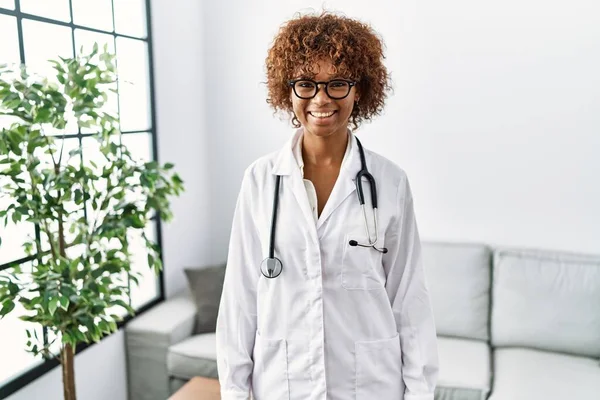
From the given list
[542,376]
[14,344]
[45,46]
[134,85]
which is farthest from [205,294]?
[542,376]

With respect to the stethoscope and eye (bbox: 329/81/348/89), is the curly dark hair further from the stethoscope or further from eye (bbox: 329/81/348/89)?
the stethoscope

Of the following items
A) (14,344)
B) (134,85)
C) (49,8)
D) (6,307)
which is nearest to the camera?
(6,307)

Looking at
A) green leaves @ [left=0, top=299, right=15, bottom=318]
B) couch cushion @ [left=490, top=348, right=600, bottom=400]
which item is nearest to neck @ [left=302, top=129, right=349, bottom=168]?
green leaves @ [left=0, top=299, right=15, bottom=318]

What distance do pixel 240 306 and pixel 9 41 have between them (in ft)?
4.35

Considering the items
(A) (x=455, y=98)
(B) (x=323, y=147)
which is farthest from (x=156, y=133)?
(B) (x=323, y=147)

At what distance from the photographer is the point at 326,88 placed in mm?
1145

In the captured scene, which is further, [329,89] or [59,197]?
[59,197]

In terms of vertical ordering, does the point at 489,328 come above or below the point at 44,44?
below

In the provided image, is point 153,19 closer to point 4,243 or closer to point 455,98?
point 4,243

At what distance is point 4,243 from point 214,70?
5.55ft

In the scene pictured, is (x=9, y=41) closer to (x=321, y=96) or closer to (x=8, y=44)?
(x=8, y=44)

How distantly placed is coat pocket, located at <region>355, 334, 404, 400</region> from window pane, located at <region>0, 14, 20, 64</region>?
1.51 metres

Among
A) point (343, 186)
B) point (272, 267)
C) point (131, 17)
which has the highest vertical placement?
point (131, 17)

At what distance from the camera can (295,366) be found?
1.20 m
